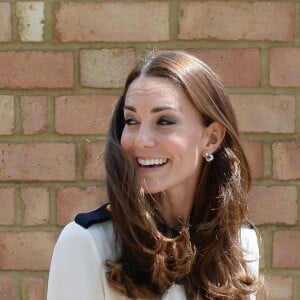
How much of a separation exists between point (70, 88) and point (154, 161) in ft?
2.31

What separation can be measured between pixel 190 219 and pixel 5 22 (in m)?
0.90

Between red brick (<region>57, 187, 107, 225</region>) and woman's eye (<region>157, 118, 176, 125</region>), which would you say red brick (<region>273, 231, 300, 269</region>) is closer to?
red brick (<region>57, 187, 107, 225</region>)

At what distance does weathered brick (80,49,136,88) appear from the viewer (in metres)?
2.35

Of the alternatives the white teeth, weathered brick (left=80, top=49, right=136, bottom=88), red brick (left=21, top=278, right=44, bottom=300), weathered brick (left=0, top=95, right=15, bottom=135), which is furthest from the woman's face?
red brick (left=21, top=278, right=44, bottom=300)

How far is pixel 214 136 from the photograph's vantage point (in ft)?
6.16

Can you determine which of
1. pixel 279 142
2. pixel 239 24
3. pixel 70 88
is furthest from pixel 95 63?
pixel 279 142

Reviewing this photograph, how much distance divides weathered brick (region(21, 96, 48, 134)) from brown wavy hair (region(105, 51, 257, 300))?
551 millimetres

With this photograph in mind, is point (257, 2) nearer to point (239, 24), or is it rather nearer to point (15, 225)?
point (239, 24)

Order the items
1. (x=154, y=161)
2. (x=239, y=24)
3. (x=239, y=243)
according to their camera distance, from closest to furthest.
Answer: (x=154, y=161) < (x=239, y=243) < (x=239, y=24)

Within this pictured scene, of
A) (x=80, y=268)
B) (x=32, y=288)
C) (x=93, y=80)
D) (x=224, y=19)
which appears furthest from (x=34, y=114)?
(x=80, y=268)

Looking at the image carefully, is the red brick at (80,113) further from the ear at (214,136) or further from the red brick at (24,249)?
the ear at (214,136)

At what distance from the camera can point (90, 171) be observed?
2.36 m

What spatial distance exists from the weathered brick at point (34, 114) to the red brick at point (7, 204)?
0.19m

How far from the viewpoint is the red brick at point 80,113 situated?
2.35m
